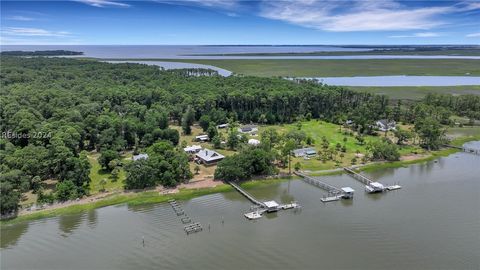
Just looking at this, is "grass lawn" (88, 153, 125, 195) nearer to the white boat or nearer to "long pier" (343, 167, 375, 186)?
the white boat

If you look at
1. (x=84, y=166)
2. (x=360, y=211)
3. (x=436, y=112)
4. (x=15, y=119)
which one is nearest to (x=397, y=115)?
(x=436, y=112)

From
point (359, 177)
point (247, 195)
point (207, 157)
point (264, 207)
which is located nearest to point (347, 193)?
point (359, 177)

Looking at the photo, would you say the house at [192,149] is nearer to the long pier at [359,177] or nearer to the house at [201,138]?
the house at [201,138]

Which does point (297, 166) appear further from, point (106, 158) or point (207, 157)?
point (106, 158)

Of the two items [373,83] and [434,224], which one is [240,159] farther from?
[373,83]

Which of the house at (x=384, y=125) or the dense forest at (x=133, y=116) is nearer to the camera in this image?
the dense forest at (x=133, y=116)

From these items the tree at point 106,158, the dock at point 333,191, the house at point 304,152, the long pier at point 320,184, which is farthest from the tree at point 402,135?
the tree at point 106,158
